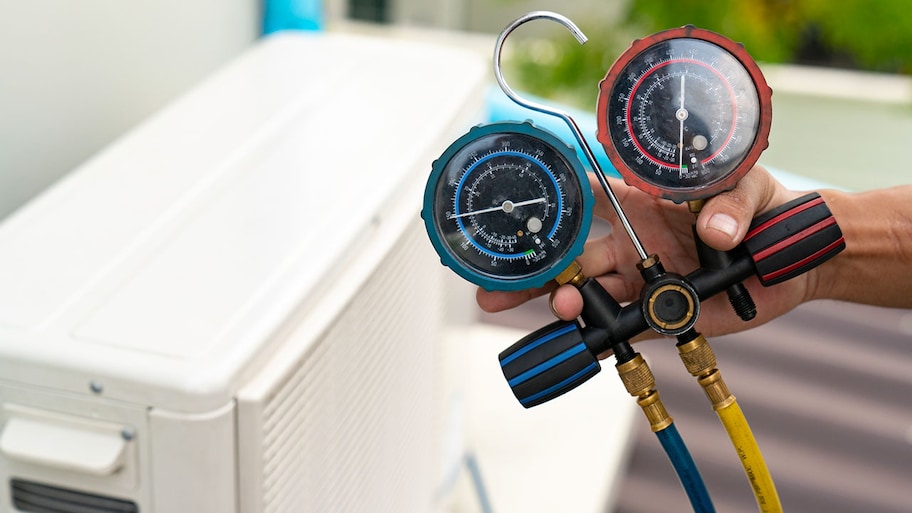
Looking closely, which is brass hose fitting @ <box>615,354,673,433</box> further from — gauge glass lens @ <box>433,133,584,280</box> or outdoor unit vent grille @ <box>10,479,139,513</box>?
outdoor unit vent grille @ <box>10,479,139,513</box>

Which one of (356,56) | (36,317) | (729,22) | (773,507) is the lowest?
(773,507)

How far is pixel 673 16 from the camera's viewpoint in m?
4.61

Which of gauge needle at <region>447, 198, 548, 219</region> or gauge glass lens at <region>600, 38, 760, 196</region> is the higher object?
gauge glass lens at <region>600, 38, 760, 196</region>

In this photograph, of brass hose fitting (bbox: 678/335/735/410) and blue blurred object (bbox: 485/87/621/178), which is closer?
brass hose fitting (bbox: 678/335/735/410)

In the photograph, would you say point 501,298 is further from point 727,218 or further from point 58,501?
point 58,501

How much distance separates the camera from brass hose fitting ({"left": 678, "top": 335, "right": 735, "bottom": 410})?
76 centimetres

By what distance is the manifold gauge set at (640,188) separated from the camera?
727mm

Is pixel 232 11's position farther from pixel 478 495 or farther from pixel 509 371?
pixel 509 371

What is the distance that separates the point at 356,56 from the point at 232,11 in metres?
0.33

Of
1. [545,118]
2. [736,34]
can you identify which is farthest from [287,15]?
[736,34]

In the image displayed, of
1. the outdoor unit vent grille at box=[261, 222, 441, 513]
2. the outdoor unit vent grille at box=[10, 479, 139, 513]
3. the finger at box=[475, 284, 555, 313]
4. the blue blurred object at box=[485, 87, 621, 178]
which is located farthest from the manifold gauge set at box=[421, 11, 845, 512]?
the blue blurred object at box=[485, 87, 621, 178]

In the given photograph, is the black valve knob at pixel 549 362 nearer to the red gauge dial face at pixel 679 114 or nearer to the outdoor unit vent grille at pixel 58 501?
the red gauge dial face at pixel 679 114

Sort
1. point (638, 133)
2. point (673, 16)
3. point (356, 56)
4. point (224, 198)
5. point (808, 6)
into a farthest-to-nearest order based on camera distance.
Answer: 1. point (808, 6)
2. point (673, 16)
3. point (356, 56)
4. point (224, 198)
5. point (638, 133)

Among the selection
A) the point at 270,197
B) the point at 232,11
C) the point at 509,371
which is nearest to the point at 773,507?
the point at 509,371
